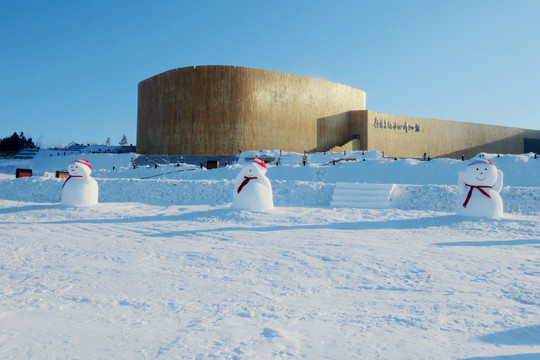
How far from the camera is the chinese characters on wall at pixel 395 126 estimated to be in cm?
3497

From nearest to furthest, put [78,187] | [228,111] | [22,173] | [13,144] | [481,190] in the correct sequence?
[481,190] → [78,187] → [22,173] → [228,111] → [13,144]

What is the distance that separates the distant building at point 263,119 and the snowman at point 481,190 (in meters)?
23.7

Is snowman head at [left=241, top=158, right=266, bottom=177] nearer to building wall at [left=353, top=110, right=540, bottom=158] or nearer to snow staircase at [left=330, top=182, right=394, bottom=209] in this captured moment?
snow staircase at [left=330, top=182, right=394, bottom=209]

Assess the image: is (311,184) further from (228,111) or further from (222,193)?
(228,111)

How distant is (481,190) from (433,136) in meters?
32.0

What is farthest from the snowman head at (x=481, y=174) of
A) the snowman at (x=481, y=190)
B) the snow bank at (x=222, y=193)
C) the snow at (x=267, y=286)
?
the snow bank at (x=222, y=193)

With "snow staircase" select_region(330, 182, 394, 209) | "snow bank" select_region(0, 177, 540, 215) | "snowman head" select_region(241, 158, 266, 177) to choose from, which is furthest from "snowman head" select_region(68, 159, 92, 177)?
"snow staircase" select_region(330, 182, 394, 209)

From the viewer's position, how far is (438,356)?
8.05 ft

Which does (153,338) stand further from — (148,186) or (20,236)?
(148,186)

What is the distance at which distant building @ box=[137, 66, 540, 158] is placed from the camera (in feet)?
102

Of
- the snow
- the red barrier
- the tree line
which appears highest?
the tree line

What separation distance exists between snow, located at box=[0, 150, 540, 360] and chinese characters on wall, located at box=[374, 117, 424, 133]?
90.2 ft

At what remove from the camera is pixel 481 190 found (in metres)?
8.52

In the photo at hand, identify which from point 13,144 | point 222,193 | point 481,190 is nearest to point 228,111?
point 222,193
